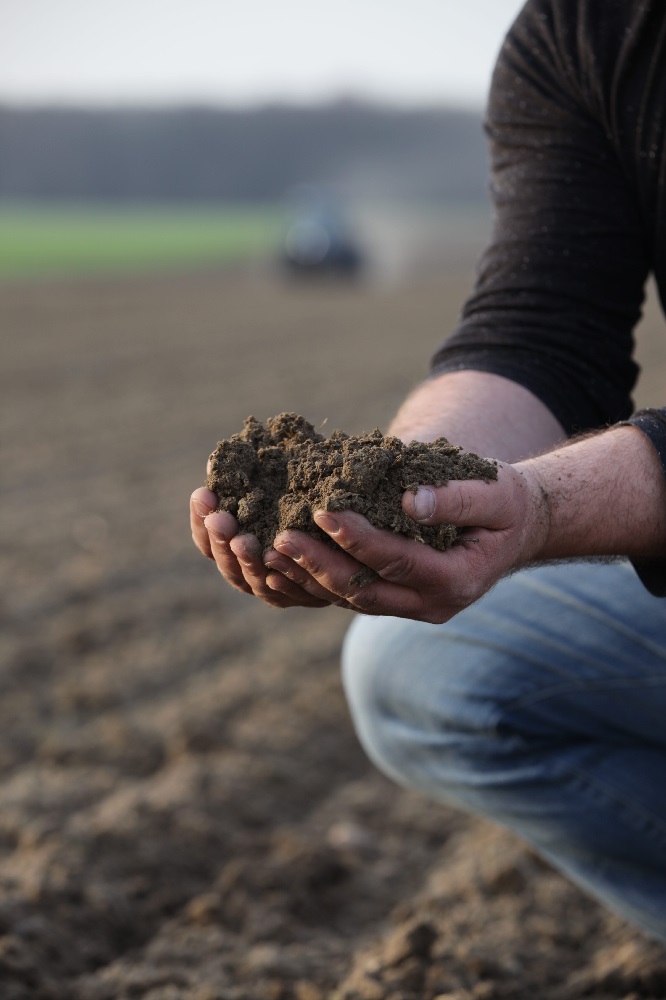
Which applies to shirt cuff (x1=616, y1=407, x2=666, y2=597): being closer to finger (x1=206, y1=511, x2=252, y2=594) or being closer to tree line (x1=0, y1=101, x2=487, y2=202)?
finger (x1=206, y1=511, x2=252, y2=594)

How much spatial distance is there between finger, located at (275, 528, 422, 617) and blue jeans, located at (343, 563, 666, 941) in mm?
577

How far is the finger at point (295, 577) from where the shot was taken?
1.65m

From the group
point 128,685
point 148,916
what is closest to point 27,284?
point 128,685

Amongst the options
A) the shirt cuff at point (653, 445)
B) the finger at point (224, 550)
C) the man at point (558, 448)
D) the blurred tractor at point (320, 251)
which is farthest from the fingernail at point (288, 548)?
the blurred tractor at point (320, 251)

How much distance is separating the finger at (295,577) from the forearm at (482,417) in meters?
0.46

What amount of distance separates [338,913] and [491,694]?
3.10 ft

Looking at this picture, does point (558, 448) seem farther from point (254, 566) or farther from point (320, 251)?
point (320, 251)

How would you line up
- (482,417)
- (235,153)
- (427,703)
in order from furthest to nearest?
(235,153) → (427,703) → (482,417)

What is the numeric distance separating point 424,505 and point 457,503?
0.05 meters

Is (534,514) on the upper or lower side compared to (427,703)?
upper

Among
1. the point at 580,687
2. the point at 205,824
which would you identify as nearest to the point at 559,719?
the point at 580,687

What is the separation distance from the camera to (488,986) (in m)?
2.26

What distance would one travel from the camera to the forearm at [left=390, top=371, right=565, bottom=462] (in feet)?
6.86

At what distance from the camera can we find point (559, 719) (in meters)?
2.16
